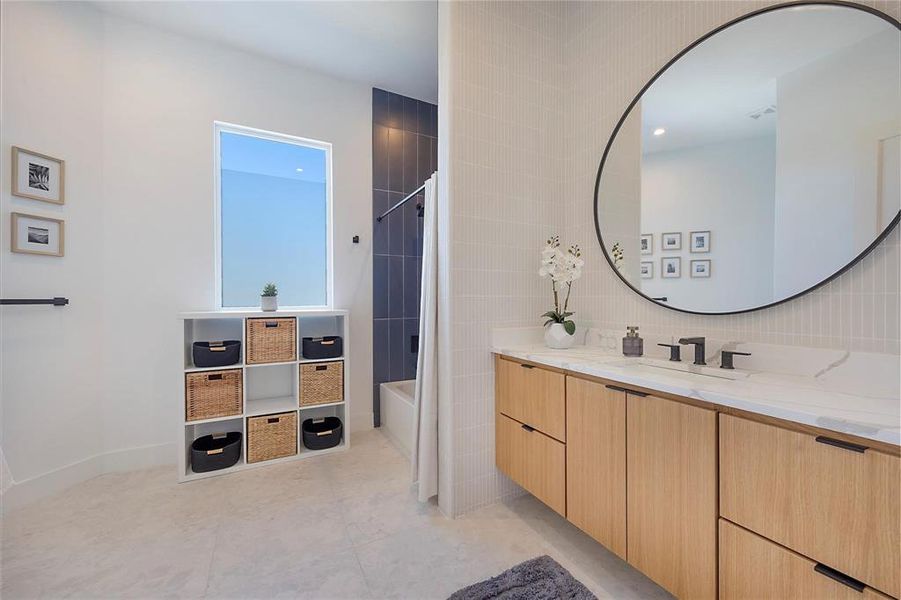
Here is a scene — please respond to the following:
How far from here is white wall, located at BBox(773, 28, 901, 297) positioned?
111cm

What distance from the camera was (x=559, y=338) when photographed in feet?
6.10

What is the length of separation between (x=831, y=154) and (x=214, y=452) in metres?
3.26

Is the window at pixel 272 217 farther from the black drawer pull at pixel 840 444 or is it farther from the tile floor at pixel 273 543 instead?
the black drawer pull at pixel 840 444

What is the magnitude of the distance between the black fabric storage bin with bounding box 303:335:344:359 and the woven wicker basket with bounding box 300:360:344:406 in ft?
0.21

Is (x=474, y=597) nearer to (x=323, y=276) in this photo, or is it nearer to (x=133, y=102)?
(x=323, y=276)

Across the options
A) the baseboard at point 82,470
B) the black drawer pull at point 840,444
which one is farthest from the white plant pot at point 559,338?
the baseboard at point 82,470

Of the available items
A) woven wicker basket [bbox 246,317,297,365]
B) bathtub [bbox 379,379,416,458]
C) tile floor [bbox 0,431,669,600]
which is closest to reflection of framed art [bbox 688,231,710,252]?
tile floor [bbox 0,431,669,600]

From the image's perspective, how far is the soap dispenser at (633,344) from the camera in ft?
5.25

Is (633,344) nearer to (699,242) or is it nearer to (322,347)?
(699,242)

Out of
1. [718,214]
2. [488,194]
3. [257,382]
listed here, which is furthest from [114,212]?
[718,214]

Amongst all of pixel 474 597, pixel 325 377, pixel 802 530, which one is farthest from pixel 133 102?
pixel 802 530

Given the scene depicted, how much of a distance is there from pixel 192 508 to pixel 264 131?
2500 millimetres

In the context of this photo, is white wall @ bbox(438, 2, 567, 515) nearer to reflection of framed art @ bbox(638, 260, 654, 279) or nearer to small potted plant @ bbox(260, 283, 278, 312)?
reflection of framed art @ bbox(638, 260, 654, 279)

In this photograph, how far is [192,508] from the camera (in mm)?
1894
